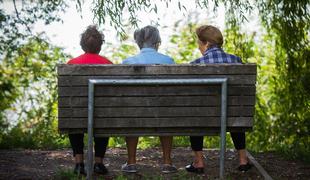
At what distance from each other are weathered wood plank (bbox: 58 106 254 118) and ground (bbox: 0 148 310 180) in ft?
1.83

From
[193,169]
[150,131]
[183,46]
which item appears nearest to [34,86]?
[183,46]

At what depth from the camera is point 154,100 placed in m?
5.65

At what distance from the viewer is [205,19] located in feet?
35.8

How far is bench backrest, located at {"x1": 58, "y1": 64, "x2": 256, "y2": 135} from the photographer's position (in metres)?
5.57

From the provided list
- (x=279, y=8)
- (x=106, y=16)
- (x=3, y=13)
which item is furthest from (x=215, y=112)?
(x=3, y=13)

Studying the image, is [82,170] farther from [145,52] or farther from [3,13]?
[3,13]

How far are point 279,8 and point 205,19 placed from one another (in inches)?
109

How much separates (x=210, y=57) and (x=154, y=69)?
2.48 ft

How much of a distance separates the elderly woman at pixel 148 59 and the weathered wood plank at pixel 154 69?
1.94ft

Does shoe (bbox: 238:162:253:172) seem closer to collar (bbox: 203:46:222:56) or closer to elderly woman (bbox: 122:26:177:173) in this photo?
elderly woman (bbox: 122:26:177:173)

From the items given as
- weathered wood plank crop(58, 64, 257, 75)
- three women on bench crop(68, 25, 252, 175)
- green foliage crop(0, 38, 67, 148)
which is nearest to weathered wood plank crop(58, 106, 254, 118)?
weathered wood plank crop(58, 64, 257, 75)

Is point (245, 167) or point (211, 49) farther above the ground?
point (211, 49)

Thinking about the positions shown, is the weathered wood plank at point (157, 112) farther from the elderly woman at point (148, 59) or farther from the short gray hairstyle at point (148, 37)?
the short gray hairstyle at point (148, 37)

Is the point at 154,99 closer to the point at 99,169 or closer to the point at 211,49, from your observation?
the point at 211,49
